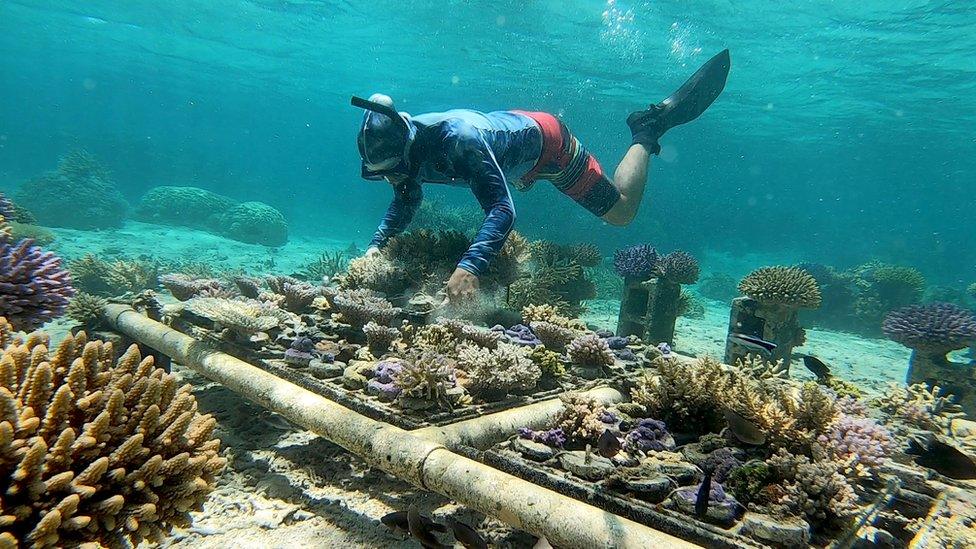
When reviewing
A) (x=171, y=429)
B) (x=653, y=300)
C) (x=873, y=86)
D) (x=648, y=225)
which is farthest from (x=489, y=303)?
(x=873, y=86)

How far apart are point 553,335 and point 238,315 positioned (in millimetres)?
3183

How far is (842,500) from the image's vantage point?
2.52m

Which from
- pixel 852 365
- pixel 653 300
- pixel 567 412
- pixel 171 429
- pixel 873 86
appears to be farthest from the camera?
pixel 873 86

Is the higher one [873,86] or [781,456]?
[873,86]

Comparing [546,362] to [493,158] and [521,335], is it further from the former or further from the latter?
[493,158]

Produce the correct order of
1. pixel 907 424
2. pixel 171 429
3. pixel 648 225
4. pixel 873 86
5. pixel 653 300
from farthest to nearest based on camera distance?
pixel 648 225
pixel 873 86
pixel 653 300
pixel 907 424
pixel 171 429

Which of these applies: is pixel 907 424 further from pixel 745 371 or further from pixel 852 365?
pixel 852 365

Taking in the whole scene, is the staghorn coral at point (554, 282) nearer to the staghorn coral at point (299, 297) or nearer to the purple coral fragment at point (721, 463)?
the staghorn coral at point (299, 297)

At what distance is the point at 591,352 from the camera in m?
4.64

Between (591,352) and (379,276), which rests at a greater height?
(379,276)

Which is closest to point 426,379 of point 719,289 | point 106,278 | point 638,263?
point 638,263

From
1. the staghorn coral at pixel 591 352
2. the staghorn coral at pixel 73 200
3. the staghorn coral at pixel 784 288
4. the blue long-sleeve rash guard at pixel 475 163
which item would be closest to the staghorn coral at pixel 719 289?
the staghorn coral at pixel 784 288

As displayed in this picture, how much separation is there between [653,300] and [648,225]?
2693 cm

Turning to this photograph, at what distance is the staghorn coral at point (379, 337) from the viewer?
4402mm
